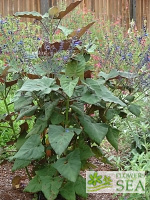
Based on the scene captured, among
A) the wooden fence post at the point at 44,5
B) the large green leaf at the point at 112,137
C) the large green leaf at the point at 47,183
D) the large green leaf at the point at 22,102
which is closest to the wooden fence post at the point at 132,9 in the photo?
the wooden fence post at the point at 44,5

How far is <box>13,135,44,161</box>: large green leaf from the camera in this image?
7.25 ft

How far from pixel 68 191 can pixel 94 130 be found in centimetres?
45

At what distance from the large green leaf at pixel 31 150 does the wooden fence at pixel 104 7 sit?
588cm

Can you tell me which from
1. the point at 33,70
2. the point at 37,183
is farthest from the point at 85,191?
the point at 33,70

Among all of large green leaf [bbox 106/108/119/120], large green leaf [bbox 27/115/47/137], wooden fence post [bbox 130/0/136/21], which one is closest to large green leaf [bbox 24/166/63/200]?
large green leaf [bbox 27/115/47/137]

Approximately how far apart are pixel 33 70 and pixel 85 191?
85 centimetres

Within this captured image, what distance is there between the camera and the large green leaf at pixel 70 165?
217 centimetres

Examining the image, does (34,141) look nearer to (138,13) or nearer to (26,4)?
(26,4)

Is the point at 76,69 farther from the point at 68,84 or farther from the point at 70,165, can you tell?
the point at 70,165

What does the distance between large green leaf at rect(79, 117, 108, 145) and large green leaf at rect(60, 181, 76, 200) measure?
14.1 inches

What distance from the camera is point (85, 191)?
7.96 ft

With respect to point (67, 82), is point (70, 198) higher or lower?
lower

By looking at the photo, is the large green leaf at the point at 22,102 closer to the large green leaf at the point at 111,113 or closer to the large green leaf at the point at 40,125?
the large green leaf at the point at 40,125

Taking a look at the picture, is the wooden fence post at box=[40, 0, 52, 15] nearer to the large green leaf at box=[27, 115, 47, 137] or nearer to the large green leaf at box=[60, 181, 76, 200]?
the large green leaf at box=[27, 115, 47, 137]
